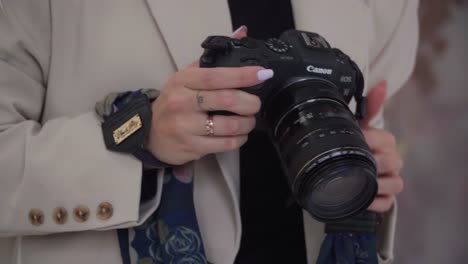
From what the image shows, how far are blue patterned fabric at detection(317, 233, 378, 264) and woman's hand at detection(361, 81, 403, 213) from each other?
3 cm

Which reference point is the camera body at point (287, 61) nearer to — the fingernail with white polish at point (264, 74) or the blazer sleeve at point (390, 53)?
the fingernail with white polish at point (264, 74)

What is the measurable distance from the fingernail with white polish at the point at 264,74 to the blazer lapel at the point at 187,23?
3.9 inches

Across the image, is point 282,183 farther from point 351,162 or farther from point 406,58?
point 406,58

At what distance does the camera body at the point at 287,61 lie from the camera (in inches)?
17.8

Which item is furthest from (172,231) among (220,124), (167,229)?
(220,124)

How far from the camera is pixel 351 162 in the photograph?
1.44 ft

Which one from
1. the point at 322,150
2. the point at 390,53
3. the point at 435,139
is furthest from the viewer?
the point at 435,139

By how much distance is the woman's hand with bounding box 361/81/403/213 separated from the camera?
571 millimetres

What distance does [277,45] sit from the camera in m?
0.47

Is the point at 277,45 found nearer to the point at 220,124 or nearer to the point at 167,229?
the point at 220,124

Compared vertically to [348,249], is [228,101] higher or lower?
higher

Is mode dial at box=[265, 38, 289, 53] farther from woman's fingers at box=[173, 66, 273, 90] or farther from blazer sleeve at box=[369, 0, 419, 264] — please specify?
blazer sleeve at box=[369, 0, 419, 264]

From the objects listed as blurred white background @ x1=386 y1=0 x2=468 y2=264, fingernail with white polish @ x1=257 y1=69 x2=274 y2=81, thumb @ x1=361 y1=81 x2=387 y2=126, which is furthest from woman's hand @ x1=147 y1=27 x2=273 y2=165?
blurred white background @ x1=386 y1=0 x2=468 y2=264

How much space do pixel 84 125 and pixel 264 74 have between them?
162 millimetres
